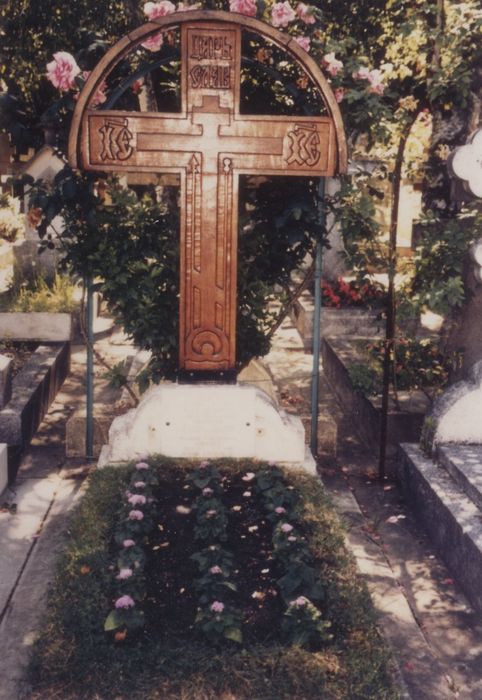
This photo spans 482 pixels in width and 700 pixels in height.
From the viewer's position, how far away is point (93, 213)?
5812 millimetres

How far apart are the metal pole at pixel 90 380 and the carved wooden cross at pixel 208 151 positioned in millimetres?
1230

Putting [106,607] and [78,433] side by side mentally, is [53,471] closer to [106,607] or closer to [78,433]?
[78,433]

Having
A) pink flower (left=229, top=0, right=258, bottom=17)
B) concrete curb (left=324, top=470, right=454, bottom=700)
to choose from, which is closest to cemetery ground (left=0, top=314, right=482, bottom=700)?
concrete curb (left=324, top=470, right=454, bottom=700)

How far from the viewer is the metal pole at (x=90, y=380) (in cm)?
621

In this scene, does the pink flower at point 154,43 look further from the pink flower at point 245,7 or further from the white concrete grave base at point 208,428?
the white concrete grave base at point 208,428

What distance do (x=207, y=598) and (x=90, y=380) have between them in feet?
9.52

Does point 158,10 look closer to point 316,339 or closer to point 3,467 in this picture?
point 316,339

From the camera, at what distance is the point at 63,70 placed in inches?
214

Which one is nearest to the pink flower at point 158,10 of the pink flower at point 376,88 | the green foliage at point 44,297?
the pink flower at point 376,88

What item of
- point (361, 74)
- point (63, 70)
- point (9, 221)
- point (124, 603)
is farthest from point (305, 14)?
point (9, 221)

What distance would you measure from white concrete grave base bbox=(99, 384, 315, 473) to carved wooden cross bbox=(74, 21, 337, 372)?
51 centimetres

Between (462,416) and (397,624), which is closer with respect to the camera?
(397,624)

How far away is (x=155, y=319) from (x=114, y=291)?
34cm

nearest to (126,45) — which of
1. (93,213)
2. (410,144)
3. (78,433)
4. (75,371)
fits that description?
(93,213)
